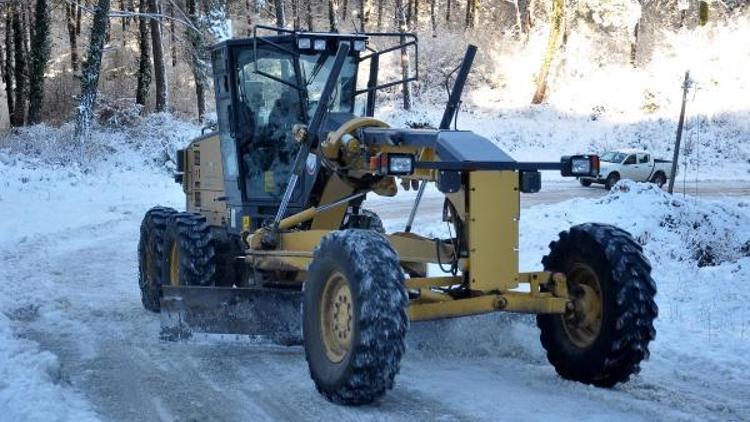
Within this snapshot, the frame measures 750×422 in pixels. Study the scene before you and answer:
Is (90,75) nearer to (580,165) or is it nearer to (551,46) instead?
(580,165)

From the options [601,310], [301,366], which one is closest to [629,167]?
[601,310]

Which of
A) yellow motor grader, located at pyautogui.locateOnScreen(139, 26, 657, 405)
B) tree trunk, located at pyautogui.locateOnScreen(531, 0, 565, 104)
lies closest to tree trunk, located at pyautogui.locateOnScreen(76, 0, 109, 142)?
yellow motor grader, located at pyautogui.locateOnScreen(139, 26, 657, 405)

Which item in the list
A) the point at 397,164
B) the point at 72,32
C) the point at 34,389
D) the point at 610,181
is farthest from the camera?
the point at 72,32

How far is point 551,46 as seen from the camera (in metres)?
46.3

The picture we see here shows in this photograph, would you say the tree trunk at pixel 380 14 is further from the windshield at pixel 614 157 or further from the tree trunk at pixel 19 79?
the windshield at pixel 614 157

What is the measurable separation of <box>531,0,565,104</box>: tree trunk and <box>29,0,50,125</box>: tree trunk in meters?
24.3

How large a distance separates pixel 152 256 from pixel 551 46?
38.8 metres

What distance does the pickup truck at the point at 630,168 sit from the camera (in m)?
33.7

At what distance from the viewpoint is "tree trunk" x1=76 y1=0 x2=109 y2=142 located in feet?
92.9

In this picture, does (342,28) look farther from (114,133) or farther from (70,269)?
(70,269)

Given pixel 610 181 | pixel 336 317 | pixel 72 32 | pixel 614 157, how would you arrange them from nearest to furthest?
1. pixel 336 317
2. pixel 610 181
3. pixel 614 157
4. pixel 72 32

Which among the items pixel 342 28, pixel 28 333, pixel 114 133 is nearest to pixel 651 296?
pixel 28 333

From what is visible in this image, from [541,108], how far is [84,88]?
25.7m

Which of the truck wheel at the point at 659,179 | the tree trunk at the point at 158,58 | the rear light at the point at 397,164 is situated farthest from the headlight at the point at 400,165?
the tree trunk at the point at 158,58
